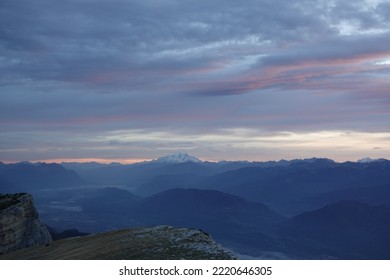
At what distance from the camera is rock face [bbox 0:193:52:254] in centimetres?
9544

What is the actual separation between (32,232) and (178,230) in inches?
2717

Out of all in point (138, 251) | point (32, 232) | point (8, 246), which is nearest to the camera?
point (138, 251)

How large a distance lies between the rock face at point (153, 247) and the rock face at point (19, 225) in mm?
45564

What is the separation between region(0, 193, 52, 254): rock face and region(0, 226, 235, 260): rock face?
45.6 meters

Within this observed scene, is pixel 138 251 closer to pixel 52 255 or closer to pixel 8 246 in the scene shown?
pixel 52 255

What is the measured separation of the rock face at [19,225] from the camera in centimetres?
9544

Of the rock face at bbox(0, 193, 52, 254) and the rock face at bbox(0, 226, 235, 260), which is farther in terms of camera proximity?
the rock face at bbox(0, 193, 52, 254)

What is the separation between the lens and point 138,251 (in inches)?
1631

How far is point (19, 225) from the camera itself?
100500mm

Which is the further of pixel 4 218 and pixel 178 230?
pixel 4 218

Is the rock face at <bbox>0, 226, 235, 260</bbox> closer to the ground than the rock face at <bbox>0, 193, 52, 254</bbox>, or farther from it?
farther from it
